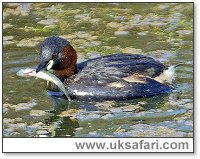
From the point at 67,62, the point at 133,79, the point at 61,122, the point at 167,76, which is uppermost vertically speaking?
the point at 67,62

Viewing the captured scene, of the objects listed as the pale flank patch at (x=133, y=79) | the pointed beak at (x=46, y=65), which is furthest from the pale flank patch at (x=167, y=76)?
the pointed beak at (x=46, y=65)

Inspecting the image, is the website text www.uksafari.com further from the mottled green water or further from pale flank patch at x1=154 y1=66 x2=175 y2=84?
pale flank patch at x1=154 y1=66 x2=175 y2=84

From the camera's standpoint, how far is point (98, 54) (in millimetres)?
12016

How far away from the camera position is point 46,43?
10.3 meters

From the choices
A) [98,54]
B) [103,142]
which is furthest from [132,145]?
[98,54]

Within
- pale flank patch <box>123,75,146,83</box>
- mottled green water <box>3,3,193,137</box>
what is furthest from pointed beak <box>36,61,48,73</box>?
→ pale flank patch <box>123,75,146,83</box>

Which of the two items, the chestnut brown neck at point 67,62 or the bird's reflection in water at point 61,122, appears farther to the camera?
the chestnut brown neck at point 67,62

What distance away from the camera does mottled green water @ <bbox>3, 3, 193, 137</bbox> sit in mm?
9367

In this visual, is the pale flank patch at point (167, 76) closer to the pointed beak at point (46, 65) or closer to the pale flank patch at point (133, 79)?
the pale flank patch at point (133, 79)

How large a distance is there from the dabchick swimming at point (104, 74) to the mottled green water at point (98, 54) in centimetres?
15

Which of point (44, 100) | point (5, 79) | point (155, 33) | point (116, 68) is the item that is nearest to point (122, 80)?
point (116, 68)

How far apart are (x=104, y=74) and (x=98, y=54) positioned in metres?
1.70

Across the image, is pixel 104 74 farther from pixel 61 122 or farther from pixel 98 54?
pixel 98 54

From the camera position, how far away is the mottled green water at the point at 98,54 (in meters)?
9.37
